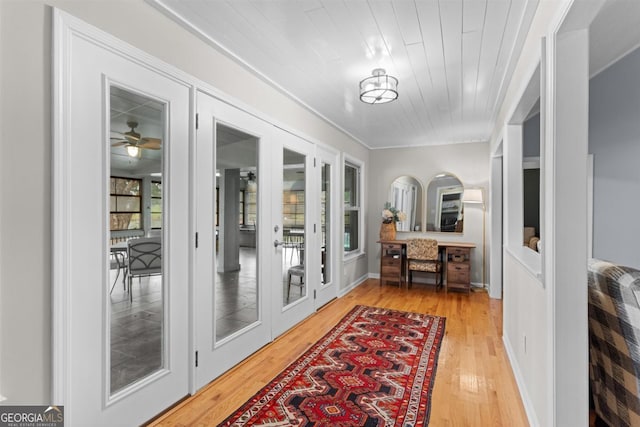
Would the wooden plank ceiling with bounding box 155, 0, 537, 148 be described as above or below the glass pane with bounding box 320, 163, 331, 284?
above

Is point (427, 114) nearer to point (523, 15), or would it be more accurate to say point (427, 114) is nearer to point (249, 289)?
point (523, 15)

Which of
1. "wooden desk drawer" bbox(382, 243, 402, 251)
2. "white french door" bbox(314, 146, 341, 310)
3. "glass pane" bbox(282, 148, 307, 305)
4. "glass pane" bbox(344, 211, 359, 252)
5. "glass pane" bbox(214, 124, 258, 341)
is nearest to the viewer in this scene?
"glass pane" bbox(214, 124, 258, 341)

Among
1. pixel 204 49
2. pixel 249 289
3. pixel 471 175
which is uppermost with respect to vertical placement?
pixel 204 49

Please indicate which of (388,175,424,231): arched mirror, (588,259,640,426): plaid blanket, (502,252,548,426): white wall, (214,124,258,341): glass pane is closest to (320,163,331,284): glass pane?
(214,124,258,341): glass pane

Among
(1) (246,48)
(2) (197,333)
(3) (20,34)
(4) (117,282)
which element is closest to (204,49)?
(1) (246,48)

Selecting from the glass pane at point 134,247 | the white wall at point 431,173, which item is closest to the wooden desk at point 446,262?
the white wall at point 431,173

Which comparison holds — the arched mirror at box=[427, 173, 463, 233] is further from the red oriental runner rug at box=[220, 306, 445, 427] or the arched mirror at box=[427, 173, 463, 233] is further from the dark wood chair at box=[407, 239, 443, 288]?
the red oriental runner rug at box=[220, 306, 445, 427]

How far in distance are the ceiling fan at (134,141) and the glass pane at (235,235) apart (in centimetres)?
54

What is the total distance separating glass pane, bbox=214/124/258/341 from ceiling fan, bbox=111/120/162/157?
0.54 m

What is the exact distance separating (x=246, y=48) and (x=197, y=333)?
208 centimetres

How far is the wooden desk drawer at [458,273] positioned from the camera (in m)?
4.76

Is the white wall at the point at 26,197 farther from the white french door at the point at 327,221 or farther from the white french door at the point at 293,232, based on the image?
the white french door at the point at 327,221

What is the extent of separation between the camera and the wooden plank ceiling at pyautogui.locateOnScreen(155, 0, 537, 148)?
1.88m

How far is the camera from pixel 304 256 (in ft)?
12.0
